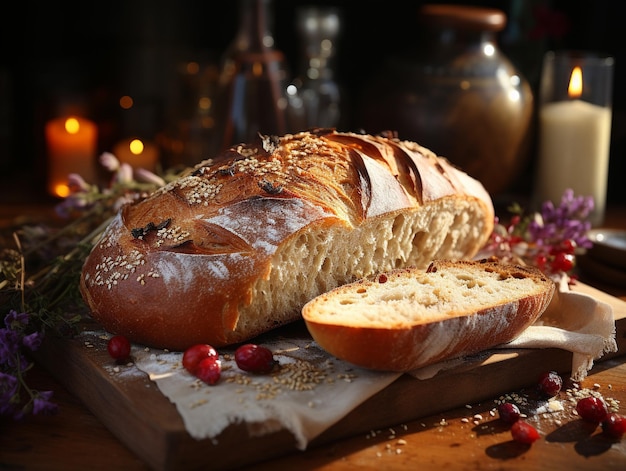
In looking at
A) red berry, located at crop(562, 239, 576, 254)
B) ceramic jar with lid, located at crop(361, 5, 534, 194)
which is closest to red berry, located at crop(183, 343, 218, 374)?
red berry, located at crop(562, 239, 576, 254)

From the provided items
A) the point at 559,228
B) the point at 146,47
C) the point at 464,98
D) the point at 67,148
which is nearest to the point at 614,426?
the point at 559,228

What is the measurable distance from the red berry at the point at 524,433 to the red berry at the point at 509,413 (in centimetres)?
5

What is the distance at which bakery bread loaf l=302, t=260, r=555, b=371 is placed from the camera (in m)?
1.50

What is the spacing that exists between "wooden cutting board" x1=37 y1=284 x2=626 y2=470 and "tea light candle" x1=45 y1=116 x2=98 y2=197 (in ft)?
5.39

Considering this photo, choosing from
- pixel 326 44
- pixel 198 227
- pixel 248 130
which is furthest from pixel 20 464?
pixel 326 44

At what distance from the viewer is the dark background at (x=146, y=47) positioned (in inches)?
138

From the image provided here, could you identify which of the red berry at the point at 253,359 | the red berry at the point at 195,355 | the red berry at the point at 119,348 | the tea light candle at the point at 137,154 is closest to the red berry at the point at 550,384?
the red berry at the point at 253,359

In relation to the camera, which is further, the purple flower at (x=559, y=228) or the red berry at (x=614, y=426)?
the purple flower at (x=559, y=228)

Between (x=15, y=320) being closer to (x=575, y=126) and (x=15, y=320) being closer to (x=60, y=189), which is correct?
(x=60, y=189)

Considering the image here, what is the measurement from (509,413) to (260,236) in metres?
0.58

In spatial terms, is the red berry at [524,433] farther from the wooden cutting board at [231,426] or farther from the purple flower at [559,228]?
the purple flower at [559,228]

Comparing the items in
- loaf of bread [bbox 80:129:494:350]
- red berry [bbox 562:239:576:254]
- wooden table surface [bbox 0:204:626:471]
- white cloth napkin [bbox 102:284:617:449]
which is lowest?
wooden table surface [bbox 0:204:626:471]

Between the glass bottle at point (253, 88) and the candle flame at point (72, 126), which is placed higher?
the glass bottle at point (253, 88)

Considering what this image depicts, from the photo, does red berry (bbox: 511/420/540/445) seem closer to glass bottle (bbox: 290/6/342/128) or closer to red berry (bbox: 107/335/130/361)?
red berry (bbox: 107/335/130/361)
